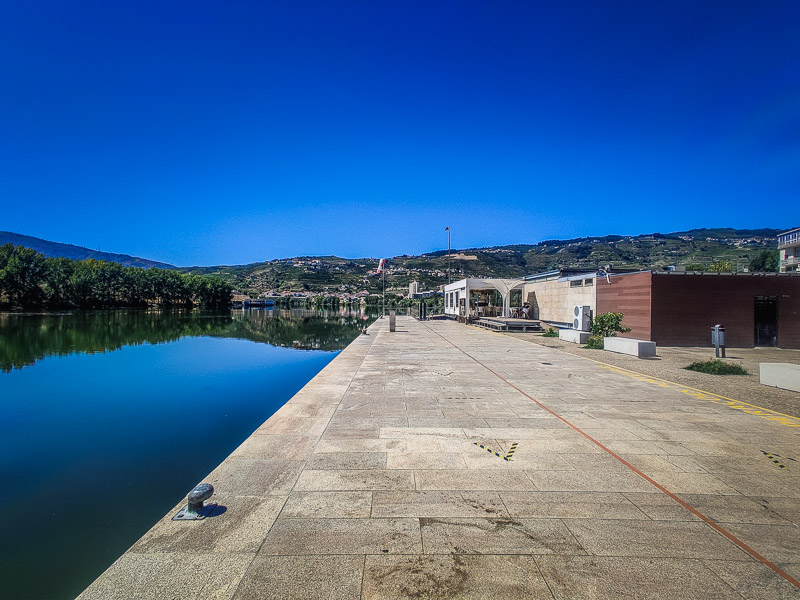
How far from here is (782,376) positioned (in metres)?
10.4

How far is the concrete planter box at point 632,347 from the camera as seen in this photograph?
15.8 meters

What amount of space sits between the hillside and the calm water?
110m

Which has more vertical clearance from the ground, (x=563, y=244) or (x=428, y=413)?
(x=563, y=244)

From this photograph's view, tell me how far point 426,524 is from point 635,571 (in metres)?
1.69

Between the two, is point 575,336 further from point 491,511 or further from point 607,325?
point 491,511

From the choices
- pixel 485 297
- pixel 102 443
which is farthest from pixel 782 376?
pixel 485 297

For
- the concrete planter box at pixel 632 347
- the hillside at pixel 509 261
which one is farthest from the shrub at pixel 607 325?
the hillside at pixel 509 261

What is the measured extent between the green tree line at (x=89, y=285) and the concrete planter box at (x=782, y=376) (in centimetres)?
9373

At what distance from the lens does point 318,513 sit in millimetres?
3984

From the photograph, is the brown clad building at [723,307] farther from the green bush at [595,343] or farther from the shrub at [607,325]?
the green bush at [595,343]

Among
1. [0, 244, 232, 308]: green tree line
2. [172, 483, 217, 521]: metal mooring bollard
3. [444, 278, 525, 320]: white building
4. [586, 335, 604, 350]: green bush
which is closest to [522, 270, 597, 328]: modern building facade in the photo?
[444, 278, 525, 320]: white building

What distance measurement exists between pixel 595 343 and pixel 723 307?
6.52 m

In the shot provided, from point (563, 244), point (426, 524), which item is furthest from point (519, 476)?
point (563, 244)

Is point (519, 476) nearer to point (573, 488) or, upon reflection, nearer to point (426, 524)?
point (573, 488)
